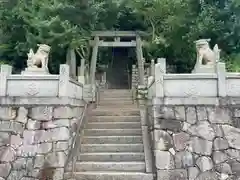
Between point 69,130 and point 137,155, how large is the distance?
68.2 inches

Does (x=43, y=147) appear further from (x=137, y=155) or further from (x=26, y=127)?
(x=137, y=155)

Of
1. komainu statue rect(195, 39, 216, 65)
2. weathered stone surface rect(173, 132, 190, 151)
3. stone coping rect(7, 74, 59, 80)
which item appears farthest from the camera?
komainu statue rect(195, 39, 216, 65)

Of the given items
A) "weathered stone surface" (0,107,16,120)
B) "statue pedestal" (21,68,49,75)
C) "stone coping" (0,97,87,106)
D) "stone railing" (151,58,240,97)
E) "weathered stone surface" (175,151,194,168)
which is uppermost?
"statue pedestal" (21,68,49,75)

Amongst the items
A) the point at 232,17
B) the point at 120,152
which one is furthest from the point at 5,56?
the point at 232,17

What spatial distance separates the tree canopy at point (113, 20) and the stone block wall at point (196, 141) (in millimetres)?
4027

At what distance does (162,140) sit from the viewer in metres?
6.12

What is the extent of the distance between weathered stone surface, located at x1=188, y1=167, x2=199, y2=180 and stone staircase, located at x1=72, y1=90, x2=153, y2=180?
0.82 metres

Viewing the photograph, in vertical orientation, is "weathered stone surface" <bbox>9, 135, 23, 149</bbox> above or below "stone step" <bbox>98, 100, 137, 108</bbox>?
below

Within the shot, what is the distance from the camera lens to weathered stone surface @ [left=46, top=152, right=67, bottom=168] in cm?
617

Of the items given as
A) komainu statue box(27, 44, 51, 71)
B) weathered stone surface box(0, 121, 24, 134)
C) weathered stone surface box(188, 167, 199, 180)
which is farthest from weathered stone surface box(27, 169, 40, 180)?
weathered stone surface box(188, 167, 199, 180)

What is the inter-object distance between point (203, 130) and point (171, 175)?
3.98 ft

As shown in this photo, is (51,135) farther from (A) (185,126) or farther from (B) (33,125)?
(A) (185,126)

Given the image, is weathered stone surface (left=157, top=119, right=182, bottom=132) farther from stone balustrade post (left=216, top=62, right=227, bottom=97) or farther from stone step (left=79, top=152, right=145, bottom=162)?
stone balustrade post (left=216, top=62, right=227, bottom=97)

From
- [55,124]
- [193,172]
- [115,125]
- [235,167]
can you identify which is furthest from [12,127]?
[235,167]
